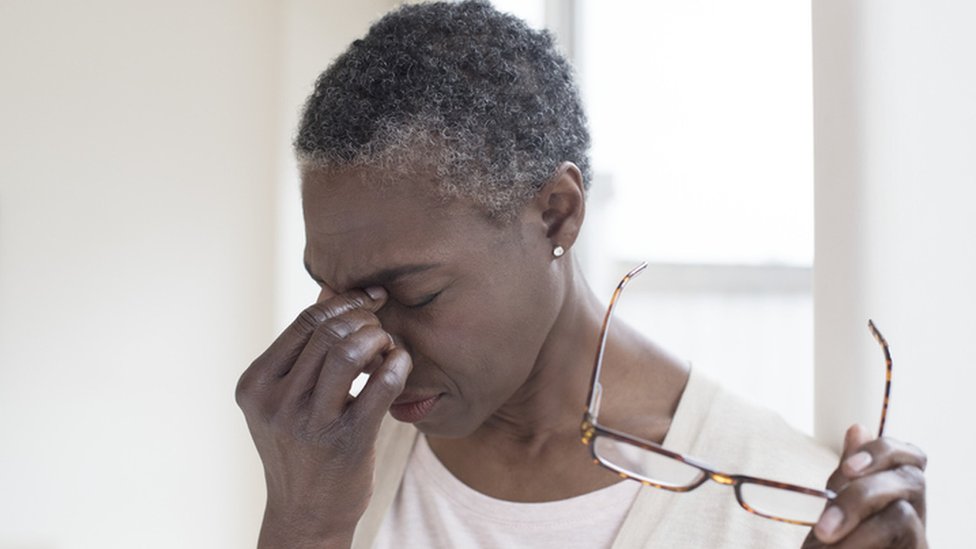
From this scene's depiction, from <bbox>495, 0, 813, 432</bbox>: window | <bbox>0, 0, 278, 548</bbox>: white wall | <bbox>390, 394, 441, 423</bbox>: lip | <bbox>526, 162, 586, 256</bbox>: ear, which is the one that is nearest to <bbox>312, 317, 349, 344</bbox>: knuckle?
<bbox>390, 394, 441, 423</bbox>: lip

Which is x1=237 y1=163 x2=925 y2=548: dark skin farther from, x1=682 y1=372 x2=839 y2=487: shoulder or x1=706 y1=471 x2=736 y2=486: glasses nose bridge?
x1=706 y1=471 x2=736 y2=486: glasses nose bridge

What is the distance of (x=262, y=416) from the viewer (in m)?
0.99

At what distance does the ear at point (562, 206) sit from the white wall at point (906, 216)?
27cm

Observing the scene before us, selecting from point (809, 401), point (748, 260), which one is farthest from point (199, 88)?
point (809, 401)

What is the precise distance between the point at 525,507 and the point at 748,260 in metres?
0.71

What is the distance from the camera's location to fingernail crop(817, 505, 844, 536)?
636mm

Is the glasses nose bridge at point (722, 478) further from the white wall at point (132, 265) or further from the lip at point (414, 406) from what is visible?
the white wall at point (132, 265)

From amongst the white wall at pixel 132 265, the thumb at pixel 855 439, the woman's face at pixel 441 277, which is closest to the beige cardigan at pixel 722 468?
the woman's face at pixel 441 277

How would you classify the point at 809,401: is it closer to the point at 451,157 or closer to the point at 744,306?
the point at 744,306

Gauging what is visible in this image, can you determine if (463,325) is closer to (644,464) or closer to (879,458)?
(644,464)

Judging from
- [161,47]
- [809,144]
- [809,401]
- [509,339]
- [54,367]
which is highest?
[161,47]

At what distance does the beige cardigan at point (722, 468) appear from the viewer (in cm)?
102

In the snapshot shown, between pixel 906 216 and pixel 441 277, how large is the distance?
470 mm

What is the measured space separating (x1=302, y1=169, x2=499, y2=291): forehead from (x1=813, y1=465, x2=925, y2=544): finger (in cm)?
49
